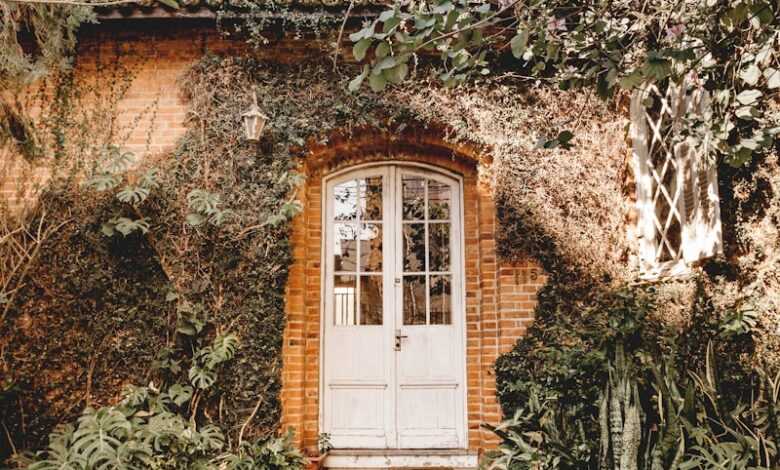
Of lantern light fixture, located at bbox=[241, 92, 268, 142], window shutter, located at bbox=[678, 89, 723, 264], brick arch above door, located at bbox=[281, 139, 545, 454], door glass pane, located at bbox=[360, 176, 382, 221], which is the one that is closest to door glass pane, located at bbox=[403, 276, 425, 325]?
brick arch above door, located at bbox=[281, 139, 545, 454]

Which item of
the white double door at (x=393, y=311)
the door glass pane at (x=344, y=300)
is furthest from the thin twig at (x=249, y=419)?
the door glass pane at (x=344, y=300)

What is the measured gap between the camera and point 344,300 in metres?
5.98

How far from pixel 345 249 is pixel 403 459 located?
2.00 meters

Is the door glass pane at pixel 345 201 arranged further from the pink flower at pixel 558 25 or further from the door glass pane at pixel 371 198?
the pink flower at pixel 558 25

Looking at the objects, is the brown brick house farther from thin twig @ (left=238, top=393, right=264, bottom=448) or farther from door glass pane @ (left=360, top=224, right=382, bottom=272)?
A: thin twig @ (left=238, top=393, right=264, bottom=448)

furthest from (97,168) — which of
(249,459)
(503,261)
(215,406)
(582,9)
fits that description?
(582,9)

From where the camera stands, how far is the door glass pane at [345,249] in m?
6.05

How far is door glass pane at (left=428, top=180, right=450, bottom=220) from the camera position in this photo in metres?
6.13

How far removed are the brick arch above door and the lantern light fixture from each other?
0.55 meters

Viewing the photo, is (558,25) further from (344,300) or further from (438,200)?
(344,300)

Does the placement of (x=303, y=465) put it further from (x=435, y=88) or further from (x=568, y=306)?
(x=435, y=88)

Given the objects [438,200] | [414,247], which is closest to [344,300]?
[414,247]

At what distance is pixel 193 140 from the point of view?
571cm

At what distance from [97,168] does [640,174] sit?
16.3 ft
